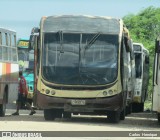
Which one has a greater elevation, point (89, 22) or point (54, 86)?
point (89, 22)

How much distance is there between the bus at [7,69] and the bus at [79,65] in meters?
3.18

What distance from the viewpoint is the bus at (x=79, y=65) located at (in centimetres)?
2350

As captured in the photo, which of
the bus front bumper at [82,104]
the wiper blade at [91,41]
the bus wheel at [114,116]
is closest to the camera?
the bus front bumper at [82,104]

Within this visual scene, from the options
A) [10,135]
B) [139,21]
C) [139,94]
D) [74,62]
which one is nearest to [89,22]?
[74,62]

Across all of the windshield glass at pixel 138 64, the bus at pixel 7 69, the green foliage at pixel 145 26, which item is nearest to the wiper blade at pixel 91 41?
the bus at pixel 7 69

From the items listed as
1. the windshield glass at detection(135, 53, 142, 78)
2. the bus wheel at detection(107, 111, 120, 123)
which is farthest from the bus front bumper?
the windshield glass at detection(135, 53, 142, 78)

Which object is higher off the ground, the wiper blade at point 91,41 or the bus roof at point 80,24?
the bus roof at point 80,24

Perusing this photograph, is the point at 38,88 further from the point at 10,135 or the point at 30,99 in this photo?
the point at 30,99

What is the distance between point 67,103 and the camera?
2350cm

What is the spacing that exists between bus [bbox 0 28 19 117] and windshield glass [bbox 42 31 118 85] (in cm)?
344

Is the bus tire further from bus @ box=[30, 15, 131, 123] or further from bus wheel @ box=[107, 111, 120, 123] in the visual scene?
bus wheel @ box=[107, 111, 120, 123]

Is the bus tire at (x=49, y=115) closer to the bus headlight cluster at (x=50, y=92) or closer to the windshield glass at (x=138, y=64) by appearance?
the bus headlight cluster at (x=50, y=92)

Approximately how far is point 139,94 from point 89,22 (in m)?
18.6

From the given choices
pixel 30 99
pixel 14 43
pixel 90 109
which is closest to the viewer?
pixel 90 109
